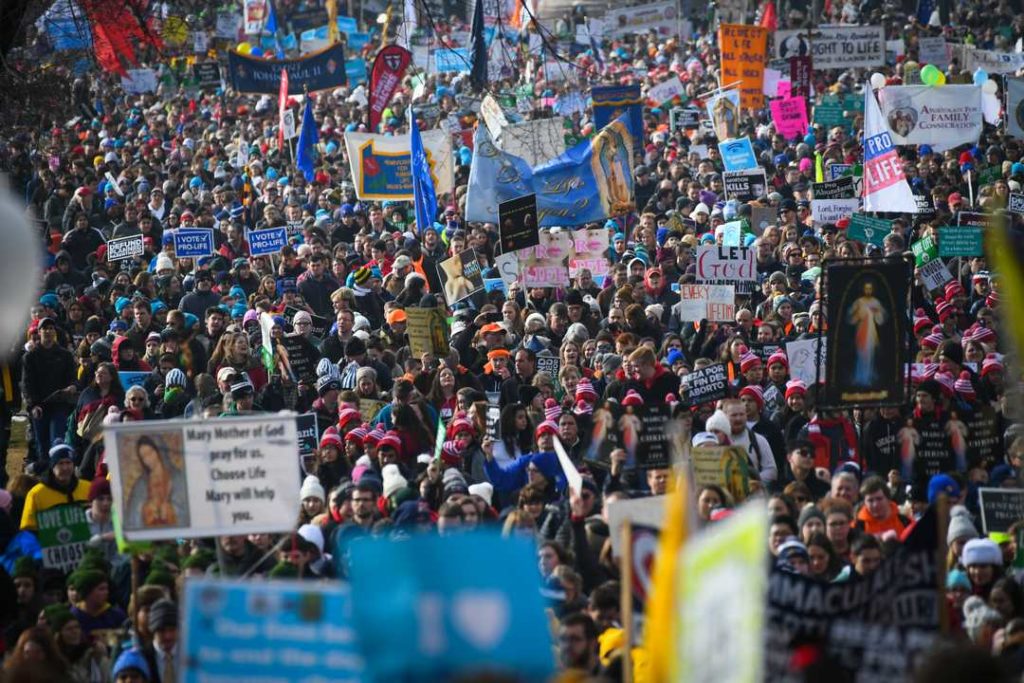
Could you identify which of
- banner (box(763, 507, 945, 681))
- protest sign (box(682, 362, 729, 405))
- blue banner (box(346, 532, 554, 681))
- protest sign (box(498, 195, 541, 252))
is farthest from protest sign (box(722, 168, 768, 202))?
blue banner (box(346, 532, 554, 681))

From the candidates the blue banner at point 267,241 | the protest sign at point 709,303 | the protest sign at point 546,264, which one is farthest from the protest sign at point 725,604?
the blue banner at point 267,241

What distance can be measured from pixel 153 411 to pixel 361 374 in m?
1.58

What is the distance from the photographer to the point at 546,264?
16.7 metres

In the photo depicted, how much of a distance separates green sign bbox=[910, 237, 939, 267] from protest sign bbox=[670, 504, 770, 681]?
13.2 metres

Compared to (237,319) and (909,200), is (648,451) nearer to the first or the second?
(237,319)

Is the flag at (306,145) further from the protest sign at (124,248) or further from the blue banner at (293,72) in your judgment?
the protest sign at (124,248)

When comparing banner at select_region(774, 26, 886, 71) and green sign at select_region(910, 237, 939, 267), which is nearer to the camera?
green sign at select_region(910, 237, 939, 267)

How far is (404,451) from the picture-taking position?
1173 centimetres

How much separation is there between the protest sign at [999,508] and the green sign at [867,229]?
28.2 ft

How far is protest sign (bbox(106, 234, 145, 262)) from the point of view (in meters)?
18.3

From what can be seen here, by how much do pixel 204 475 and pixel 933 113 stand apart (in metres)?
15.4

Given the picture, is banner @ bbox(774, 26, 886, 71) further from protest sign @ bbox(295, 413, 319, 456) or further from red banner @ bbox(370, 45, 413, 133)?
protest sign @ bbox(295, 413, 319, 456)

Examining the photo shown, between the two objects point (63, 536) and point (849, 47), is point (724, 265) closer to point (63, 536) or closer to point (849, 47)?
point (63, 536)

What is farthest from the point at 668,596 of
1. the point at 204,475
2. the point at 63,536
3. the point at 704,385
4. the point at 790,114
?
the point at 790,114
